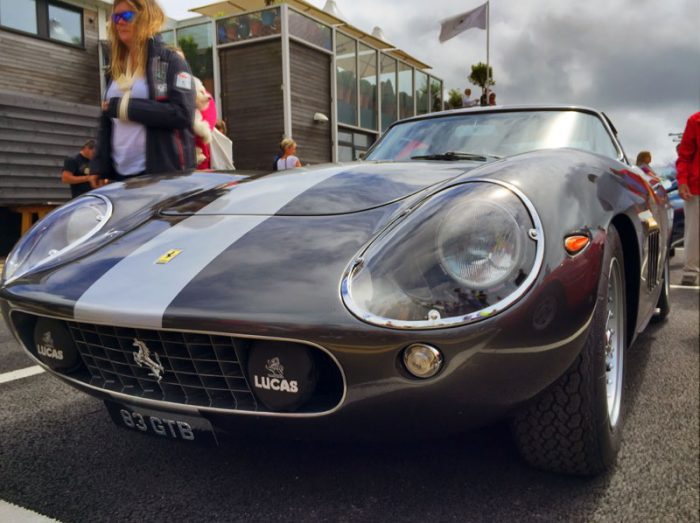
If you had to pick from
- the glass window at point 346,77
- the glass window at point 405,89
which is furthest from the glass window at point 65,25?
the glass window at point 405,89

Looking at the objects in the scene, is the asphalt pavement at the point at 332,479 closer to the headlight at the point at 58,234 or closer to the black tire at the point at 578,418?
the black tire at the point at 578,418

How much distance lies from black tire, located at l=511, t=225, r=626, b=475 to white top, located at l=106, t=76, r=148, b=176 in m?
Result: 2.13

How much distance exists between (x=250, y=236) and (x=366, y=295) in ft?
1.48

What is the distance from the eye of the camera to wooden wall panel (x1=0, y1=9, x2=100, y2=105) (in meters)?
10.3

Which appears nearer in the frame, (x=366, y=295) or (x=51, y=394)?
(x=366, y=295)

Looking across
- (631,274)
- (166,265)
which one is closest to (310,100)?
(631,274)

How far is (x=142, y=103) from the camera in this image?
2660mm

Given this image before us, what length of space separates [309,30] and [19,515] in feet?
40.2

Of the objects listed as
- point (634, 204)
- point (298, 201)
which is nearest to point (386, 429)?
point (298, 201)

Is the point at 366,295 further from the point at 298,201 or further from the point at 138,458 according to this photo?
the point at 138,458

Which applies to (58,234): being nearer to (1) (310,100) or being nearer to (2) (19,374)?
(2) (19,374)

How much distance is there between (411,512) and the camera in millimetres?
1367

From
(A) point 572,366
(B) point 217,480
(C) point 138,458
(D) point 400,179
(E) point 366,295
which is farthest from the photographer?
(D) point 400,179

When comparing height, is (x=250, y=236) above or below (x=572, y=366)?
above
